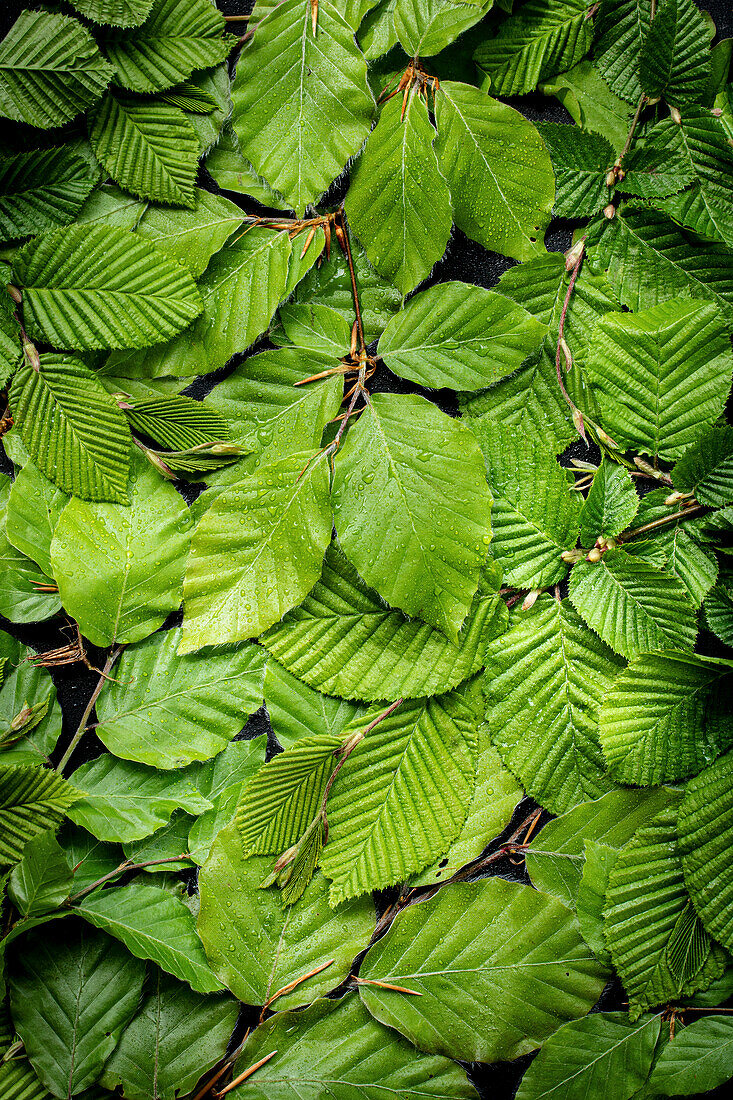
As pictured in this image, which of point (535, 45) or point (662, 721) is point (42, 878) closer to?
point (662, 721)

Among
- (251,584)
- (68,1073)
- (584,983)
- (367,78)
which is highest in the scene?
(367,78)

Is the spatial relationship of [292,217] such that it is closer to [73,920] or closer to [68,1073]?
[73,920]

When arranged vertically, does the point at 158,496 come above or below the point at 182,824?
above

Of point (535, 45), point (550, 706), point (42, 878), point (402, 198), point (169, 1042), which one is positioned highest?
point (535, 45)

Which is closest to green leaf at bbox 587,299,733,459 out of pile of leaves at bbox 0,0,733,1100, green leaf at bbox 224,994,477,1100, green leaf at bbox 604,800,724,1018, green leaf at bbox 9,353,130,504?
pile of leaves at bbox 0,0,733,1100

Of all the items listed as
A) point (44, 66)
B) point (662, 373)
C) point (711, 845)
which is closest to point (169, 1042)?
point (711, 845)

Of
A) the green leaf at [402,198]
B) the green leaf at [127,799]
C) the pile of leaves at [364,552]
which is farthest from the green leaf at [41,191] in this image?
the green leaf at [127,799]

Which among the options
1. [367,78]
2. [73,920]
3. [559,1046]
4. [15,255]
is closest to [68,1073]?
[73,920]
